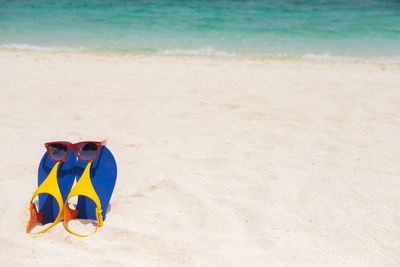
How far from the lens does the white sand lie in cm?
179

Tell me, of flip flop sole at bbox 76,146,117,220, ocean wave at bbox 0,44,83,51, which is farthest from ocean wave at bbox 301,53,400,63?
flip flop sole at bbox 76,146,117,220

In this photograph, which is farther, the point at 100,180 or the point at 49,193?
the point at 100,180

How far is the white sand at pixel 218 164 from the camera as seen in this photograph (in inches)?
70.6

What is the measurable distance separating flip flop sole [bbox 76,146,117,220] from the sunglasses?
0.21ft

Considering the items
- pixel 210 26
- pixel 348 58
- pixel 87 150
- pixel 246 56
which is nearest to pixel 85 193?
pixel 87 150

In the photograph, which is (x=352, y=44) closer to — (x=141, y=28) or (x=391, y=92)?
(x=391, y=92)

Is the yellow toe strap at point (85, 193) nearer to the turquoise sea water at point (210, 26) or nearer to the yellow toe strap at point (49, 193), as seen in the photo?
the yellow toe strap at point (49, 193)

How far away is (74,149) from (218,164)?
1.05m

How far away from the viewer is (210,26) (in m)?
9.90

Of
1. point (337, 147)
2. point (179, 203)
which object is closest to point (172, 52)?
point (337, 147)

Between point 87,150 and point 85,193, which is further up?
point 87,150

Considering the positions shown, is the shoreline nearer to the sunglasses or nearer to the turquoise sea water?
the turquoise sea water

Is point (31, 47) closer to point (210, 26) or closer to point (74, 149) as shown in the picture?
point (210, 26)

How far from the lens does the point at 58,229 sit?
6.26 feet
